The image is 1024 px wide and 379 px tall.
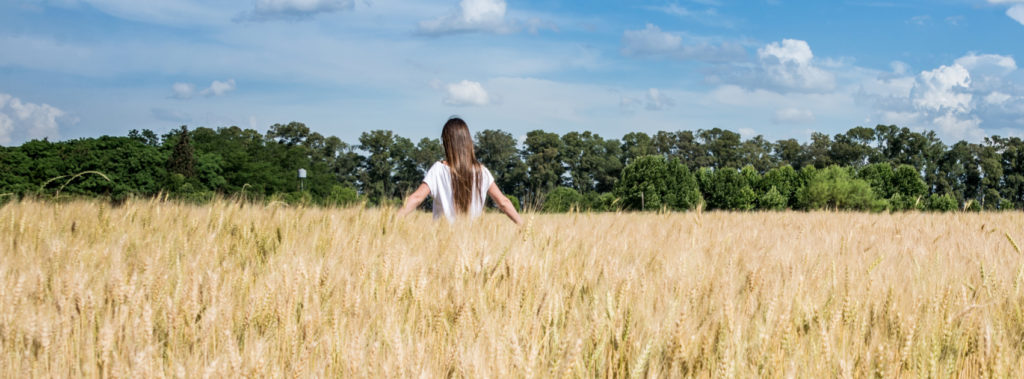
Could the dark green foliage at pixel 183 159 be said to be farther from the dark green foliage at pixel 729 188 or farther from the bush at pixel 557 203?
the dark green foliage at pixel 729 188

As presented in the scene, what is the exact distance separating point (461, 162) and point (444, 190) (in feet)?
0.87

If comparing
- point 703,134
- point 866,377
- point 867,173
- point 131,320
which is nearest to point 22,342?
point 131,320

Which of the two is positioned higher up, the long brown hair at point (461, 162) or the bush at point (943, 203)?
the long brown hair at point (461, 162)

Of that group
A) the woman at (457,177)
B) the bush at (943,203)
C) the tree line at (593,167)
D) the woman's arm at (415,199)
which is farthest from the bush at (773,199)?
the woman's arm at (415,199)

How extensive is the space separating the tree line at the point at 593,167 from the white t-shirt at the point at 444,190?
783 mm

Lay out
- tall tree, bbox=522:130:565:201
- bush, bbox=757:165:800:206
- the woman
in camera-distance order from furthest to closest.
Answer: tall tree, bbox=522:130:565:201
bush, bbox=757:165:800:206
the woman

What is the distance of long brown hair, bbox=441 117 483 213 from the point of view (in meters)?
5.04

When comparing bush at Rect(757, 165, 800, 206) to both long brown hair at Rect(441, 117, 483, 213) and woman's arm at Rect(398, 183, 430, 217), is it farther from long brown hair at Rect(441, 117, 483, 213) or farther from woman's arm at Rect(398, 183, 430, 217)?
woman's arm at Rect(398, 183, 430, 217)

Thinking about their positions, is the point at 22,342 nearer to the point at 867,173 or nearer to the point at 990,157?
the point at 867,173

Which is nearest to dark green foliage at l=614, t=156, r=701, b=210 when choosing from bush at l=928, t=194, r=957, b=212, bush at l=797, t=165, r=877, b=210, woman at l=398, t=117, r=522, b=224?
bush at l=797, t=165, r=877, b=210

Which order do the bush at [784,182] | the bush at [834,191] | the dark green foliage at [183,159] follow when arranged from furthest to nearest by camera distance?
the dark green foliage at [183,159] < the bush at [784,182] < the bush at [834,191]

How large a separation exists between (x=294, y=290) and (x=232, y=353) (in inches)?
22.4

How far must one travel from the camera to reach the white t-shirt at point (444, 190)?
199 inches

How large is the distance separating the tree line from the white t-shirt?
2.57 feet
